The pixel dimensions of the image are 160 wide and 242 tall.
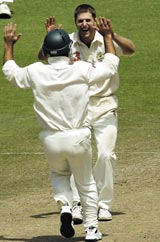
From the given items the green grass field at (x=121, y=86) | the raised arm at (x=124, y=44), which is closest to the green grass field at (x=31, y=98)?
the green grass field at (x=121, y=86)

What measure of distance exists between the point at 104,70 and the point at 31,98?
929 cm

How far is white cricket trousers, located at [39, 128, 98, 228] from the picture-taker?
933 centimetres

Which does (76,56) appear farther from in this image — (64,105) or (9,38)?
(64,105)

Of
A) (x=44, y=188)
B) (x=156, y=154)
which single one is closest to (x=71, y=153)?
(x=44, y=188)

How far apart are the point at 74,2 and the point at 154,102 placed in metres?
8.68

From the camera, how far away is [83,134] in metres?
9.37

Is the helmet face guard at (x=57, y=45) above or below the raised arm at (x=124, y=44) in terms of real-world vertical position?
above

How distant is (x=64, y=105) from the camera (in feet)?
30.7

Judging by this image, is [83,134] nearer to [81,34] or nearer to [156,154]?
[81,34]

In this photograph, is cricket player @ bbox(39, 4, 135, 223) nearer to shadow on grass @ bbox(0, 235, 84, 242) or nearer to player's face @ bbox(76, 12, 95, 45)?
player's face @ bbox(76, 12, 95, 45)

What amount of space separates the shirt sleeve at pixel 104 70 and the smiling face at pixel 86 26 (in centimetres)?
115

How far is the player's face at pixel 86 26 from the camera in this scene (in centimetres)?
1068

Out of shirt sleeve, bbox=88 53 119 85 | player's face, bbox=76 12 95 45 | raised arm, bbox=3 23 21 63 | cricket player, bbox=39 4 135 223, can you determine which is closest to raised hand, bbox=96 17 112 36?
shirt sleeve, bbox=88 53 119 85

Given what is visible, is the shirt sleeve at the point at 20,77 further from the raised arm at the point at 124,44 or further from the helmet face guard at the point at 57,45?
the raised arm at the point at 124,44
